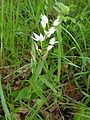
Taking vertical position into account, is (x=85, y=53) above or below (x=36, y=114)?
above

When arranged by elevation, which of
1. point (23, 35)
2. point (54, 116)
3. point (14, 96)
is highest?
point (23, 35)

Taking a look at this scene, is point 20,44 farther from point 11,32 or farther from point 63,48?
point 63,48

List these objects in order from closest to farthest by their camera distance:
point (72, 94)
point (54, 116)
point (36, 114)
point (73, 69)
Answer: point (36, 114)
point (54, 116)
point (72, 94)
point (73, 69)

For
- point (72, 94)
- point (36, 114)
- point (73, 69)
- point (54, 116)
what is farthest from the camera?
point (73, 69)

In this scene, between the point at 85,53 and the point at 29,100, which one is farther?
the point at 85,53

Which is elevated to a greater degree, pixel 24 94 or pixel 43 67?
pixel 43 67

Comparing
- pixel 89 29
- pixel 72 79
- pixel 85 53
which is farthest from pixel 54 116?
pixel 89 29

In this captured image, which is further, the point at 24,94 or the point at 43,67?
the point at 43,67
